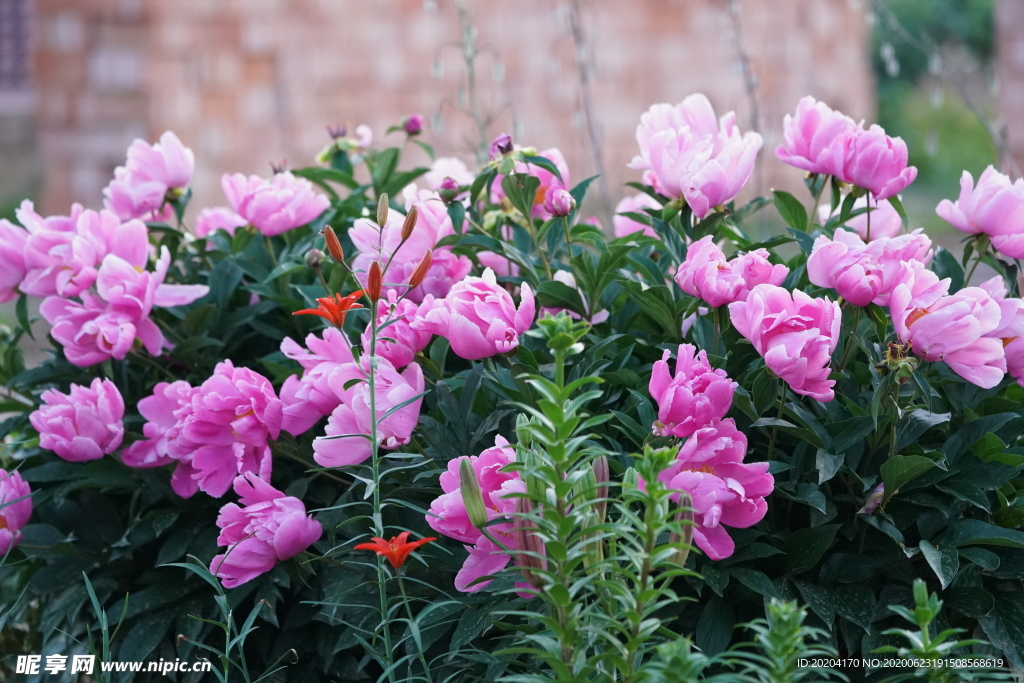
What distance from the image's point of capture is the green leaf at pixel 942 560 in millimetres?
981

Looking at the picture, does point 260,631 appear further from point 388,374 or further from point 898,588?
point 898,588

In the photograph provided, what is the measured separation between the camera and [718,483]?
0.94 m

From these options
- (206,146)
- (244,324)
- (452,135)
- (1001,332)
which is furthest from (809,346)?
(206,146)

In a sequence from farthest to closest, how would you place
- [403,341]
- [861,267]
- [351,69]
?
1. [351,69]
2. [403,341]
3. [861,267]

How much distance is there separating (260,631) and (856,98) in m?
6.01

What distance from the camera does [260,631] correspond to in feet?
4.01

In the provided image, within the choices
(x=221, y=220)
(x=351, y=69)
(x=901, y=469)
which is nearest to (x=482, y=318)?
(x=901, y=469)

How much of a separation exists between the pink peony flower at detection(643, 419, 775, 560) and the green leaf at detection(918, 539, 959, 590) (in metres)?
0.18

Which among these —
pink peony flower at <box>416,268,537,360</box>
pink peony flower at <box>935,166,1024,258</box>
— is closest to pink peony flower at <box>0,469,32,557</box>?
pink peony flower at <box>416,268,537,360</box>

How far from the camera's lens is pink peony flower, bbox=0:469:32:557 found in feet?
4.08

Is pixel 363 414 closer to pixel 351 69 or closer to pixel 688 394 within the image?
pixel 688 394

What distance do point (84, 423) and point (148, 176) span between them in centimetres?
42

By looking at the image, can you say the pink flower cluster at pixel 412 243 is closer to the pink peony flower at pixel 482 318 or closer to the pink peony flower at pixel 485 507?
the pink peony flower at pixel 482 318

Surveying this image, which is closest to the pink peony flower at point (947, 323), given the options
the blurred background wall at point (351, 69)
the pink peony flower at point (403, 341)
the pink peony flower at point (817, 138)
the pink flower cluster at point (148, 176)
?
the pink peony flower at point (817, 138)
